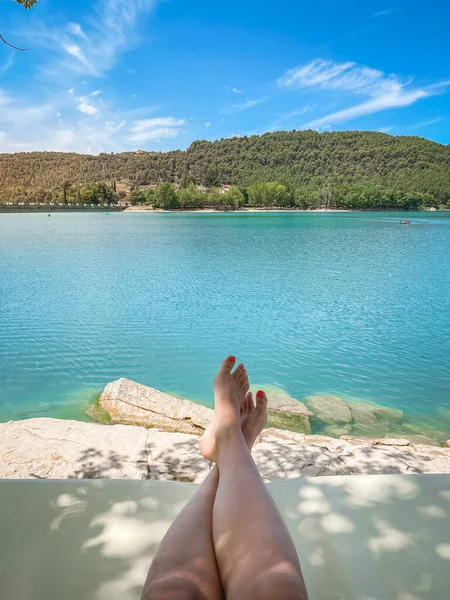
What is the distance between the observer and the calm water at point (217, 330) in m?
4.80

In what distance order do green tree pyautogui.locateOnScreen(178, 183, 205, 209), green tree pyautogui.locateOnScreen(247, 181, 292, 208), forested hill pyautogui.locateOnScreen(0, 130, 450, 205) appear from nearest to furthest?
green tree pyautogui.locateOnScreen(178, 183, 205, 209)
green tree pyautogui.locateOnScreen(247, 181, 292, 208)
forested hill pyautogui.locateOnScreen(0, 130, 450, 205)

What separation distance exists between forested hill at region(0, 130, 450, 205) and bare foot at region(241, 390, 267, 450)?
72825mm

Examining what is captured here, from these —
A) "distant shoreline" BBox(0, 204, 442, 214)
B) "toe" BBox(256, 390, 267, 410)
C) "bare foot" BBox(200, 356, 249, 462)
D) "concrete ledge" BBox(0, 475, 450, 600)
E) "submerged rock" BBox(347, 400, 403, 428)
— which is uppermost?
"distant shoreline" BBox(0, 204, 442, 214)

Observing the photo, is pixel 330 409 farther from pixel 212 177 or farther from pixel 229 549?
pixel 212 177

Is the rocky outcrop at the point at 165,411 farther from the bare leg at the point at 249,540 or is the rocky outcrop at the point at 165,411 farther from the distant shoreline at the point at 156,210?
the distant shoreline at the point at 156,210

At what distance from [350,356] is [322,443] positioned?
2809 mm

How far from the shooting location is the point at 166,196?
6981 cm

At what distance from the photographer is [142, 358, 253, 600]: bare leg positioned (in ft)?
2.38

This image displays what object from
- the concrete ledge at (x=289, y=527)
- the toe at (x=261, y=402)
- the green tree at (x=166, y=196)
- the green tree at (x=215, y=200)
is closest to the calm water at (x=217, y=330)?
the toe at (x=261, y=402)

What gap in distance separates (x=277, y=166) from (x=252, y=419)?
91.8 metres

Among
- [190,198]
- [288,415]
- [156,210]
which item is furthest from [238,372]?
[156,210]

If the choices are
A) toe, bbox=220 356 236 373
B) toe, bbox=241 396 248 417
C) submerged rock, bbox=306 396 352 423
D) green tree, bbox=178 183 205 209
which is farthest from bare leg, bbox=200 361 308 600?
green tree, bbox=178 183 205 209

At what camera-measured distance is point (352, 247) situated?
63.7 ft

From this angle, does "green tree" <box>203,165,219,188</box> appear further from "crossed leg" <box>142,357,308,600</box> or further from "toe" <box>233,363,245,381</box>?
"crossed leg" <box>142,357,308,600</box>
